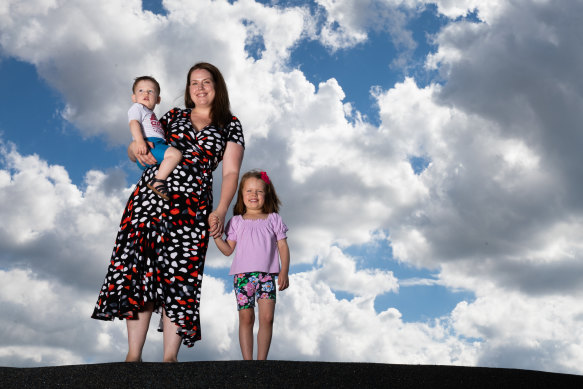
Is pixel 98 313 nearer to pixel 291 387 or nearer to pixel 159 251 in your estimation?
pixel 159 251

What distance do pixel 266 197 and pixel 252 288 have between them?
3.11 ft

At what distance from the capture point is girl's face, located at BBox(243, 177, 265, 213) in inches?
244

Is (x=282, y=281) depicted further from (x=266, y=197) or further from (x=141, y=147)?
(x=141, y=147)

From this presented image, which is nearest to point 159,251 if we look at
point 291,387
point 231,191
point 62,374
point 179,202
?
point 179,202

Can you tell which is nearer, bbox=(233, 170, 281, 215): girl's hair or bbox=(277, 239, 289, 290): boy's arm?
bbox=(277, 239, 289, 290): boy's arm

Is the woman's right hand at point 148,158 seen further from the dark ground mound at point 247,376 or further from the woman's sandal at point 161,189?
the dark ground mound at point 247,376

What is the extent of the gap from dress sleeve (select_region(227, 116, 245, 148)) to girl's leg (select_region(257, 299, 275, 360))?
1.61 meters

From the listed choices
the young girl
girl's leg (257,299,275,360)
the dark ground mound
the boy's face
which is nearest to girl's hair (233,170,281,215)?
the young girl

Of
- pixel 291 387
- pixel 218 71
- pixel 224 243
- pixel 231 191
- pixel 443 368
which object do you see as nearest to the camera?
pixel 291 387

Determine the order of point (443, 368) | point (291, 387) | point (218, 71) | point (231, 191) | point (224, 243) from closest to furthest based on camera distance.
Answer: point (291, 387) → point (443, 368) → point (231, 191) → point (218, 71) → point (224, 243)

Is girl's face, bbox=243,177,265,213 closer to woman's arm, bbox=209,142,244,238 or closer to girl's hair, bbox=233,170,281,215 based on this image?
girl's hair, bbox=233,170,281,215

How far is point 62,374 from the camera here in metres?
4.25

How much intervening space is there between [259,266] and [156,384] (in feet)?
6.51

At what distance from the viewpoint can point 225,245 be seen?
5.81 meters
